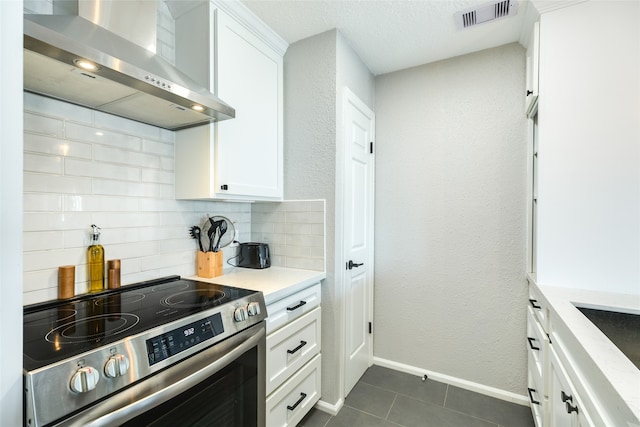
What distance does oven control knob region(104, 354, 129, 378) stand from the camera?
80 centimetres

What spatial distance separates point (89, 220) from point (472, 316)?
7.96 ft

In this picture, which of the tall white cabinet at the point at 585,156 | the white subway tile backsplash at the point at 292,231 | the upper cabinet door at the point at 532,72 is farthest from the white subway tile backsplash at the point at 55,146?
the upper cabinet door at the point at 532,72

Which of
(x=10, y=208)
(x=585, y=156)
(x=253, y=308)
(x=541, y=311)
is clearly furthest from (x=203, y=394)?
(x=585, y=156)

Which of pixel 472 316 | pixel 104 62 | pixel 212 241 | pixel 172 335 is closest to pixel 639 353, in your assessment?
pixel 472 316

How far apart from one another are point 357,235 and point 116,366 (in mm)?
1659

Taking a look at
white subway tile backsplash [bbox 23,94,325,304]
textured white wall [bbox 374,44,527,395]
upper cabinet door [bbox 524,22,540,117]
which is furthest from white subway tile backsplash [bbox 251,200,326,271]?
upper cabinet door [bbox 524,22,540,117]

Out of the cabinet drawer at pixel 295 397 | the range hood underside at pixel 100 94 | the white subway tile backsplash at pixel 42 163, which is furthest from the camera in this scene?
the cabinet drawer at pixel 295 397

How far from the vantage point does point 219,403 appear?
3.82 feet

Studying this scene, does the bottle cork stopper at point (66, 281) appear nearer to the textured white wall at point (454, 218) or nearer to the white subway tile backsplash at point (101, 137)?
the white subway tile backsplash at point (101, 137)

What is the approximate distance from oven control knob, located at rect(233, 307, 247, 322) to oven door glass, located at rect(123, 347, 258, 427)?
162mm

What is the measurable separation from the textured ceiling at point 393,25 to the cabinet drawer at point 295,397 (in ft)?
6.87

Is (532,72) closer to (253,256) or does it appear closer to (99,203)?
(253,256)

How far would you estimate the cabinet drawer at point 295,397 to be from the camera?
1.52 meters

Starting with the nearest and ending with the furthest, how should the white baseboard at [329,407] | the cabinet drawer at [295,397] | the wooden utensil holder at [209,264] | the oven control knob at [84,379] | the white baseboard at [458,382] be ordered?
1. the oven control knob at [84,379]
2. the cabinet drawer at [295,397]
3. the wooden utensil holder at [209,264]
4. the white baseboard at [329,407]
5. the white baseboard at [458,382]
